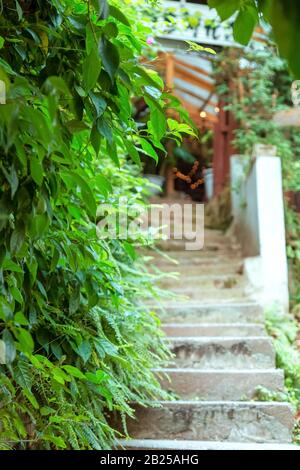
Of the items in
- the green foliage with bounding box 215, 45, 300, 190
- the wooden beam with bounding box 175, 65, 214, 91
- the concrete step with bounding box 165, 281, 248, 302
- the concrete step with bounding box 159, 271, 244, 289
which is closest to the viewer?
the concrete step with bounding box 165, 281, 248, 302

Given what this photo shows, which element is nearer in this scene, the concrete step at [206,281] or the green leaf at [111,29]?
the green leaf at [111,29]

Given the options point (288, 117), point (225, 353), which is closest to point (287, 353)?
point (225, 353)

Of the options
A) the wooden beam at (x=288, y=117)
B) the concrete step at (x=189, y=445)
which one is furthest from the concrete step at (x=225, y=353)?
the wooden beam at (x=288, y=117)

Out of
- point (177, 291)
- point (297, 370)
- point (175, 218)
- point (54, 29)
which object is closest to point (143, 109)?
point (175, 218)

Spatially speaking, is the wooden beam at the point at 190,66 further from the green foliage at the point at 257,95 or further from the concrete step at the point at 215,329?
the concrete step at the point at 215,329

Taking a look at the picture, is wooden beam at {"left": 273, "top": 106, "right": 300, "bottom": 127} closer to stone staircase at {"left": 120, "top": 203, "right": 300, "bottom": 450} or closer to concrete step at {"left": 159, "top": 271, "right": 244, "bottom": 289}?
stone staircase at {"left": 120, "top": 203, "right": 300, "bottom": 450}

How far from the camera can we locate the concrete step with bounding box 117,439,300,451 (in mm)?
2145

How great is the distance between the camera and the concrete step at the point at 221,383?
2.73m

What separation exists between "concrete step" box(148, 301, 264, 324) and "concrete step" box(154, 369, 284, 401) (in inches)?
30.6

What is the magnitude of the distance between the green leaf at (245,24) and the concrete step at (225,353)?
2.35 m

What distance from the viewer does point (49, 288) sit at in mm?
1481

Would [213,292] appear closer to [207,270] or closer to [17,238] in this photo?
[207,270]

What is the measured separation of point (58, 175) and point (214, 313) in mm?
2636

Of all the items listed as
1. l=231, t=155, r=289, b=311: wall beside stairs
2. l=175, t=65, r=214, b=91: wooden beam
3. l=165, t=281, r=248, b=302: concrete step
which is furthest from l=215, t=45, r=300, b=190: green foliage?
l=175, t=65, r=214, b=91: wooden beam
